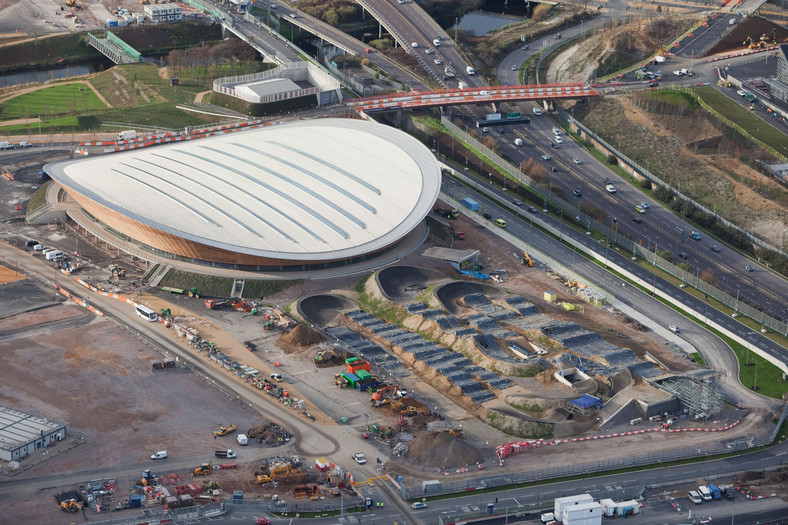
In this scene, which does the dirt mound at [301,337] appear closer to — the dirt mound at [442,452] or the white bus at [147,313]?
the white bus at [147,313]

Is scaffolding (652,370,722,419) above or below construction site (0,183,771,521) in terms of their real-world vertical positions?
above

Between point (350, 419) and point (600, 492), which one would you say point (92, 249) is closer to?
point (350, 419)

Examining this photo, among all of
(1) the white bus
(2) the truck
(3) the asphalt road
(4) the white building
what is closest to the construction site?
(4) the white building

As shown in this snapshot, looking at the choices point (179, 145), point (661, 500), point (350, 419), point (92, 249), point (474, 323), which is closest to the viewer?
point (661, 500)

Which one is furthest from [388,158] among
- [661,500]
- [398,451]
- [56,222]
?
[661,500]

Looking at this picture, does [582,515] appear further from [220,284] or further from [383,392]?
[220,284]

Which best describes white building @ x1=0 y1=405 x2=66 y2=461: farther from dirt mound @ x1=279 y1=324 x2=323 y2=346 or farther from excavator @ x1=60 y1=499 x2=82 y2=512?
dirt mound @ x1=279 y1=324 x2=323 y2=346

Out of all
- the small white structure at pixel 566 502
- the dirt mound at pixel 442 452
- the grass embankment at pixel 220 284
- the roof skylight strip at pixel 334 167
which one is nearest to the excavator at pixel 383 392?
the dirt mound at pixel 442 452

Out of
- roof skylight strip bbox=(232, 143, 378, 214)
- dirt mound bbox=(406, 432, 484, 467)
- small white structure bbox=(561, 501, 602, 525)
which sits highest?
roof skylight strip bbox=(232, 143, 378, 214)
